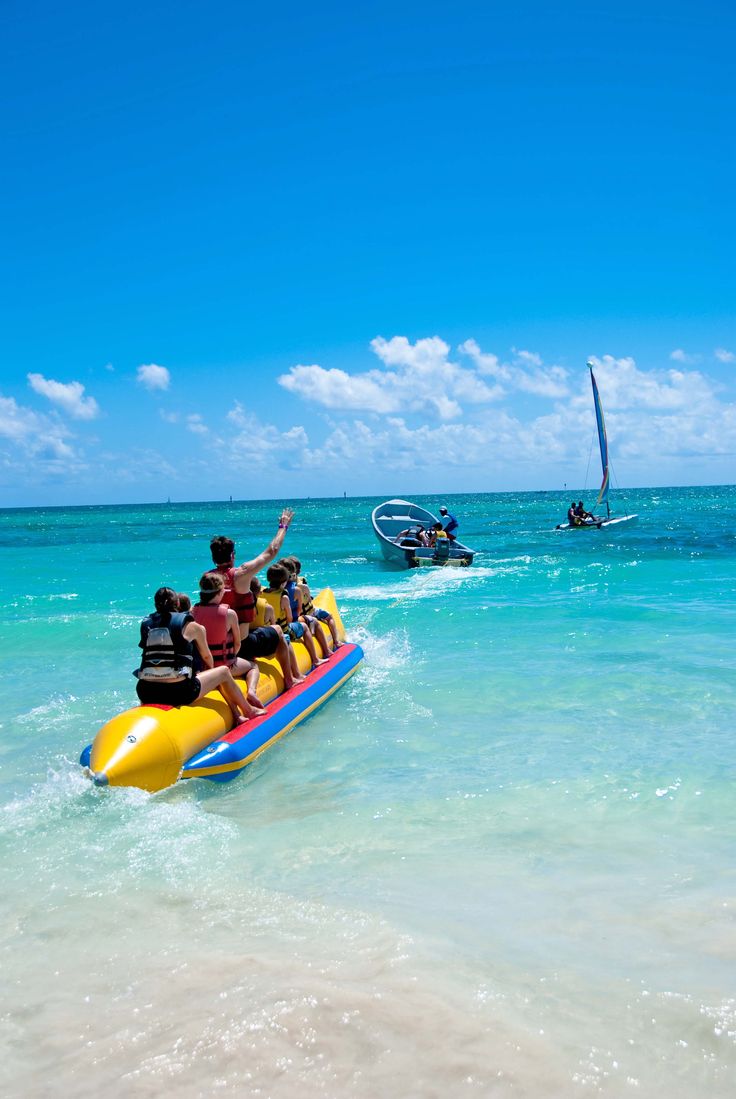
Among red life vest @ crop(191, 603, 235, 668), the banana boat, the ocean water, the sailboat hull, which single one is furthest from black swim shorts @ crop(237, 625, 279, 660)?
the sailboat hull

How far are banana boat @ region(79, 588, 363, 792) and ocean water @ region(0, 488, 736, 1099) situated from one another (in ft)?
0.51

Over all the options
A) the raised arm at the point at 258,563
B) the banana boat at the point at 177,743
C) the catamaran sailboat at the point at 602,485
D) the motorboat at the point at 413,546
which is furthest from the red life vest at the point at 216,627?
the catamaran sailboat at the point at 602,485

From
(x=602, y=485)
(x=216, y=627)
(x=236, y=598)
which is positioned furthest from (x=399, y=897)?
(x=602, y=485)

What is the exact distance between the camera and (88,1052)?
8.59ft

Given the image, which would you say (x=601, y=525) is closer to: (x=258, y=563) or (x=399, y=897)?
(x=258, y=563)

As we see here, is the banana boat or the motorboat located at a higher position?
the motorboat

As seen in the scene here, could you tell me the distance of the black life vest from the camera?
16.9 feet

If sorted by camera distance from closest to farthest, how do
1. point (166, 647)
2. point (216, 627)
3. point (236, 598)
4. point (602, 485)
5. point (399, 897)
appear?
point (399, 897) < point (166, 647) < point (216, 627) < point (236, 598) < point (602, 485)

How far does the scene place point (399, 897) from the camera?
3770 mm

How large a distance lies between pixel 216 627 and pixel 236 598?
2.13ft

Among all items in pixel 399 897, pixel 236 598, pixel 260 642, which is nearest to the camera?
pixel 399 897

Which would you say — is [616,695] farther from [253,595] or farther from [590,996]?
[590,996]

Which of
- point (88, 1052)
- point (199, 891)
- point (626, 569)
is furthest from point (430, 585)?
point (88, 1052)

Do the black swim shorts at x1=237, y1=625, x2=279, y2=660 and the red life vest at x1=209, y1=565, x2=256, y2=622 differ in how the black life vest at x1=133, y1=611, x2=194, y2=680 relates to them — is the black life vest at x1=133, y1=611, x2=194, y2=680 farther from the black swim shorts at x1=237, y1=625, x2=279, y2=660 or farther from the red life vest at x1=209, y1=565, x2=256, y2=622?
the black swim shorts at x1=237, y1=625, x2=279, y2=660
